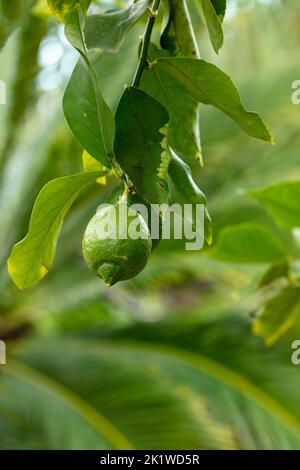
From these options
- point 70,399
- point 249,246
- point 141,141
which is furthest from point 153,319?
point 141,141

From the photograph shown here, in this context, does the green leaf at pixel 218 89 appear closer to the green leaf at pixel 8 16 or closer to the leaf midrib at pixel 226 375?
the green leaf at pixel 8 16

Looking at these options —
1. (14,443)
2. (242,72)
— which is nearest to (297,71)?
(242,72)

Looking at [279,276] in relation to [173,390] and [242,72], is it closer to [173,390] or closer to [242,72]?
[173,390]

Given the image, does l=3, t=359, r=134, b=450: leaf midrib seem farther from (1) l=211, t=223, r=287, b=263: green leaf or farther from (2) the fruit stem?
(2) the fruit stem

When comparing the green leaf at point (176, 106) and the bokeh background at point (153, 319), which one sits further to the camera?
the bokeh background at point (153, 319)

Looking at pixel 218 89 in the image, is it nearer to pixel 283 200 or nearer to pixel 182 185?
pixel 182 185

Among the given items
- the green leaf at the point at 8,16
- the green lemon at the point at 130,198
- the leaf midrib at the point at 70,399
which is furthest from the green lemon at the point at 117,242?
the leaf midrib at the point at 70,399

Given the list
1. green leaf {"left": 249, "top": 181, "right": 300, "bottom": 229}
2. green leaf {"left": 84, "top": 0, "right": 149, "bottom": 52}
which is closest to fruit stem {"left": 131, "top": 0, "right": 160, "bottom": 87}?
green leaf {"left": 84, "top": 0, "right": 149, "bottom": 52}
